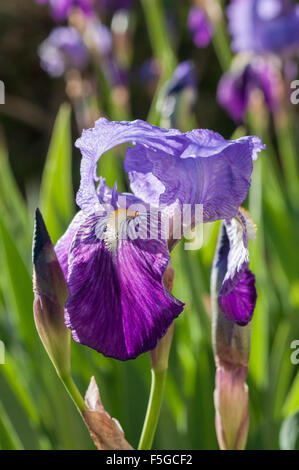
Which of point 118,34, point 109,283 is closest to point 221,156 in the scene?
point 109,283

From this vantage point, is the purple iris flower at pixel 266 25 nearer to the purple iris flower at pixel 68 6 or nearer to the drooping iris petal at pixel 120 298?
the purple iris flower at pixel 68 6

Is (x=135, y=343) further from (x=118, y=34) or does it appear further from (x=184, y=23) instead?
(x=184, y=23)

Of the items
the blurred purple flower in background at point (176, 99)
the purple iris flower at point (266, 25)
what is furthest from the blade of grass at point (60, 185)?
the purple iris flower at point (266, 25)

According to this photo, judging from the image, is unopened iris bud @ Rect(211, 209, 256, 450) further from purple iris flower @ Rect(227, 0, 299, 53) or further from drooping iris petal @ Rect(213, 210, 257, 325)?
purple iris flower @ Rect(227, 0, 299, 53)

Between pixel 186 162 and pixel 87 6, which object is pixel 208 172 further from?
pixel 87 6

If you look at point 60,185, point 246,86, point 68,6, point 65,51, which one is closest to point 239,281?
point 60,185

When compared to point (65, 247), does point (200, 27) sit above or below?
above

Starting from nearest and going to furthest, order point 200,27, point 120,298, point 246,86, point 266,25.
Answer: point 120,298, point 246,86, point 266,25, point 200,27
